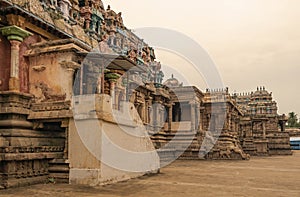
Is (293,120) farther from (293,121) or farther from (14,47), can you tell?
(14,47)

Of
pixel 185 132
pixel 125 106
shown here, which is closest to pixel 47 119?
pixel 125 106

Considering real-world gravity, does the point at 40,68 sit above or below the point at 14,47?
below

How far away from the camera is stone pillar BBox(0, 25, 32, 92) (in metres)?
11.2

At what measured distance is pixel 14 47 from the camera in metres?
11.5

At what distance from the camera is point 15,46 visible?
11.5 m

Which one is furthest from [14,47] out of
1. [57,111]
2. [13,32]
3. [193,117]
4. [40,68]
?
[193,117]

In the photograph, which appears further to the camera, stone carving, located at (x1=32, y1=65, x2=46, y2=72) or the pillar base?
stone carving, located at (x1=32, y1=65, x2=46, y2=72)

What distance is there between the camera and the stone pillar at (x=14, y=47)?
11227 mm

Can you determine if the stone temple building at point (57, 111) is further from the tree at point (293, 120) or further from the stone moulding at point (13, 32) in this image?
the tree at point (293, 120)

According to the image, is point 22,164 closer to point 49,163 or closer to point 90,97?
point 49,163

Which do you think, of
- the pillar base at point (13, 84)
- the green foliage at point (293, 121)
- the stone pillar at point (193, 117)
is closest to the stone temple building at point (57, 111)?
the pillar base at point (13, 84)

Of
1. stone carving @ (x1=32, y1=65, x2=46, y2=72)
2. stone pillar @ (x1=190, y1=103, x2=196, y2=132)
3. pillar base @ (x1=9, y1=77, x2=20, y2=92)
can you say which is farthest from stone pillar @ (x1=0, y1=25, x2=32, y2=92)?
stone pillar @ (x1=190, y1=103, x2=196, y2=132)

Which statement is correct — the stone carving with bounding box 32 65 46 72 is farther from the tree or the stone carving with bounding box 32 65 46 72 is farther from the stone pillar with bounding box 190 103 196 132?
the tree

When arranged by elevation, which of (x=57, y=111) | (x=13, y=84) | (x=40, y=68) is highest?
(x=40, y=68)
